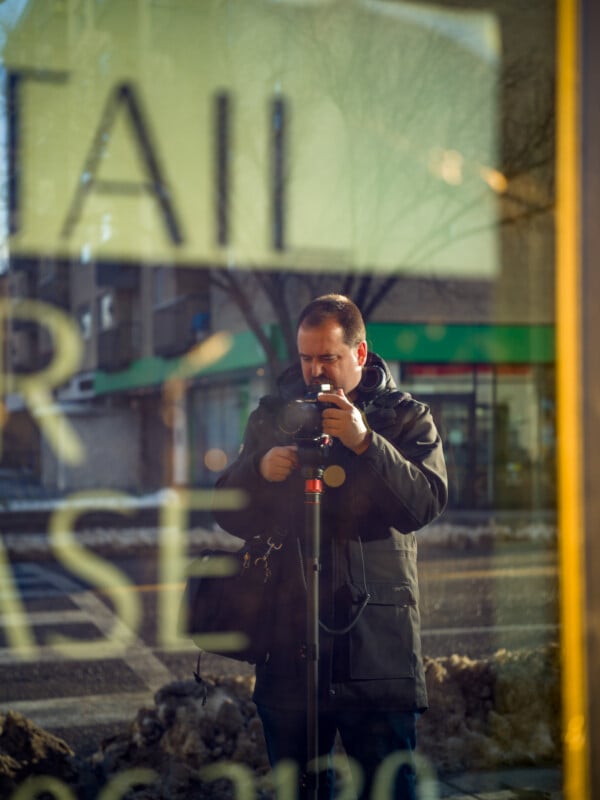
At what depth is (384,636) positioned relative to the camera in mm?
2125

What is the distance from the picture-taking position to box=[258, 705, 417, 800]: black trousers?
2150 mm

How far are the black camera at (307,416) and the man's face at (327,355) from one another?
0.08 meters

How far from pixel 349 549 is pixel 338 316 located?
0.51 meters

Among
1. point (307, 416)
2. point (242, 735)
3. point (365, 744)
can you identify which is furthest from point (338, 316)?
point (242, 735)

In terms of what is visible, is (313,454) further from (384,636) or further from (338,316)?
(384,636)

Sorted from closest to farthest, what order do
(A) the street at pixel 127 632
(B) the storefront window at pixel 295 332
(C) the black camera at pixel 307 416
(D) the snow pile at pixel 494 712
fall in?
(C) the black camera at pixel 307 416, (B) the storefront window at pixel 295 332, (D) the snow pile at pixel 494 712, (A) the street at pixel 127 632

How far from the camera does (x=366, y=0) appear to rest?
4.83 meters

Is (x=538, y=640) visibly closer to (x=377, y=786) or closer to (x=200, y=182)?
(x=377, y=786)

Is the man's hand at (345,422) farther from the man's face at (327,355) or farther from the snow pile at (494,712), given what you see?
the snow pile at (494,712)

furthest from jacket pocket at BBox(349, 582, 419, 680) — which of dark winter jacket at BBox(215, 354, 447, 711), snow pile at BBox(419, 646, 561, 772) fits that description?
snow pile at BBox(419, 646, 561, 772)

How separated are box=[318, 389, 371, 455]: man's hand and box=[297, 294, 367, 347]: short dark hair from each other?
0.15 metres

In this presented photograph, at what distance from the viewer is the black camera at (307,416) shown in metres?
2.06

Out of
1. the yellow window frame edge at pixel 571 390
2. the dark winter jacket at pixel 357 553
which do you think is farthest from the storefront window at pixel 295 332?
the yellow window frame edge at pixel 571 390

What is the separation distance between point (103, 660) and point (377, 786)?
3.91 metres
